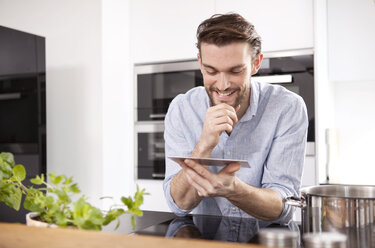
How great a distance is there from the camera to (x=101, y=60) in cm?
287

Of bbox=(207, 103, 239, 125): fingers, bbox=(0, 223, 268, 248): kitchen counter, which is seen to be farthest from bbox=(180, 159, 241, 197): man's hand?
bbox=(0, 223, 268, 248): kitchen counter

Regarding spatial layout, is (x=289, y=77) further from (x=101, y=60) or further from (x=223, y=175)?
(x=223, y=175)

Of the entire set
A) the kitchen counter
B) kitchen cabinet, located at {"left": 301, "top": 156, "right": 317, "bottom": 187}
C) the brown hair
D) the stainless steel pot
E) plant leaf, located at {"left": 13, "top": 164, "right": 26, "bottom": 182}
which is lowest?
kitchen cabinet, located at {"left": 301, "top": 156, "right": 317, "bottom": 187}

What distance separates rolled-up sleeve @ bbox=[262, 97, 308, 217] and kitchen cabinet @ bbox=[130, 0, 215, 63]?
4.09ft

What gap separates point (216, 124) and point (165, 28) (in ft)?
5.01

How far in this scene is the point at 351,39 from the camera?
2641 mm

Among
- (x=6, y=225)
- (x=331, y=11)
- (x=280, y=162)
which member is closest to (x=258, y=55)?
(x=280, y=162)

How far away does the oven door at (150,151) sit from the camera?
2.95m

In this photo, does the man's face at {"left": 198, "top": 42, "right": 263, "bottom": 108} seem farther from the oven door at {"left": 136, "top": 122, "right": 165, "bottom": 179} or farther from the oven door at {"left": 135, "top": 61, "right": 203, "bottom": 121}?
the oven door at {"left": 136, "top": 122, "right": 165, "bottom": 179}

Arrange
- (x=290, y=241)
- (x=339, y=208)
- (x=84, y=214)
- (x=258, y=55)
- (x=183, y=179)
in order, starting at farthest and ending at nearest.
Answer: (x=258, y=55) < (x=183, y=179) < (x=339, y=208) < (x=84, y=214) < (x=290, y=241)

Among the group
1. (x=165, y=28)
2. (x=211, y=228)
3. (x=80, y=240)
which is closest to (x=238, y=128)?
(x=211, y=228)

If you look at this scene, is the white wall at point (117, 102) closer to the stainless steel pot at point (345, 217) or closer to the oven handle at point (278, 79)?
the oven handle at point (278, 79)

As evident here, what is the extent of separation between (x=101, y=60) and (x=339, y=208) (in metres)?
2.24

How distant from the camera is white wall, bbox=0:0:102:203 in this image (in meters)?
2.89
